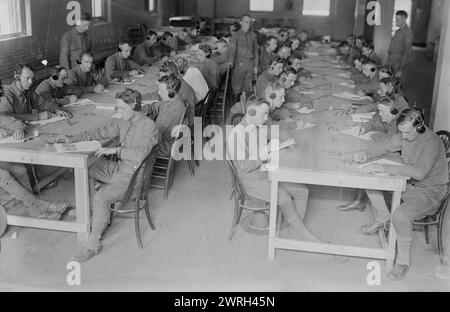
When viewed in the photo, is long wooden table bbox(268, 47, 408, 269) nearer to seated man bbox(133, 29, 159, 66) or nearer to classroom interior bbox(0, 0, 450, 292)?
classroom interior bbox(0, 0, 450, 292)

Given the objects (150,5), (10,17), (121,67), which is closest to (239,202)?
(121,67)

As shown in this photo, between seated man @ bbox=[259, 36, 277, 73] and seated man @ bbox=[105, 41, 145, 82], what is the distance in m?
1.99

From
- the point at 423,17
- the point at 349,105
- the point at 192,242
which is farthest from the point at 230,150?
the point at 423,17

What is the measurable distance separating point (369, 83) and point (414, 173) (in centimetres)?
313

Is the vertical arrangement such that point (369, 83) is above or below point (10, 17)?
below

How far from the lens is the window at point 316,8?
52.7ft

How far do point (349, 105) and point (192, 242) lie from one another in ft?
8.09

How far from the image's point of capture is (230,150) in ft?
13.4

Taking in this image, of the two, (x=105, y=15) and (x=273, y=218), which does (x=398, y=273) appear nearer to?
(x=273, y=218)

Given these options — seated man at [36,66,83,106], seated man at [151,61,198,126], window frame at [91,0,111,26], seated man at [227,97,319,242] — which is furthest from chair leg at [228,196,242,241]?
window frame at [91,0,111,26]

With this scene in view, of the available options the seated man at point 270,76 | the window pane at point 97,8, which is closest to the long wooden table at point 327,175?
the seated man at point 270,76

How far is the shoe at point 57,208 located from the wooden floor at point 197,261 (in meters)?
0.25

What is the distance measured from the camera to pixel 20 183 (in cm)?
446

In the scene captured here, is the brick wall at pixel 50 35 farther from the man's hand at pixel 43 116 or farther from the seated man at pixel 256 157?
the seated man at pixel 256 157
